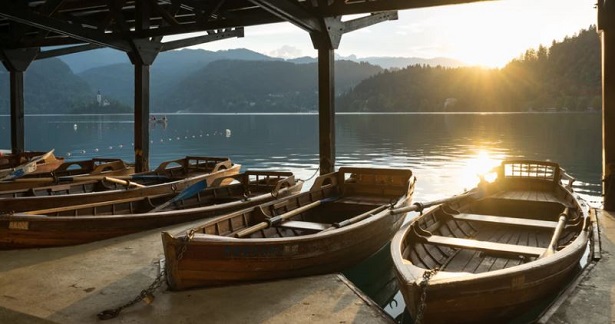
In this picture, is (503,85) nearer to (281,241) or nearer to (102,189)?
(102,189)

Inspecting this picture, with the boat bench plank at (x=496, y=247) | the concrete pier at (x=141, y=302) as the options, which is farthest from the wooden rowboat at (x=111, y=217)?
the boat bench plank at (x=496, y=247)

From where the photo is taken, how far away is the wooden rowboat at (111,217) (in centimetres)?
808

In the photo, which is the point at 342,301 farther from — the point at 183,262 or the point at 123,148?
the point at 123,148

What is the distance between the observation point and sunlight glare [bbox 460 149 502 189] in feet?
72.8

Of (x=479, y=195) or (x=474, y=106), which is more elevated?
(x=474, y=106)

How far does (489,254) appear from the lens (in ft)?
23.6

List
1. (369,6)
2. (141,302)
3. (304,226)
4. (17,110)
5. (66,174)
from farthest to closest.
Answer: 1. (17,110)
2. (66,174)
3. (369,6)
4. (304,226)
5. (141,302)

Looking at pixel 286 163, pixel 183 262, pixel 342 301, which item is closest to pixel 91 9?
pixel 183 262

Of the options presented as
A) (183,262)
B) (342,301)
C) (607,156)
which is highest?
(607,156)

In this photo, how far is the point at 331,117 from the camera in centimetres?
1260

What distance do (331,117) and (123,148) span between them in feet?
113

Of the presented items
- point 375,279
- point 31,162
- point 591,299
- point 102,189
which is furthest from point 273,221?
point 31,162

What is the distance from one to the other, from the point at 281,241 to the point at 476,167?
22.6m

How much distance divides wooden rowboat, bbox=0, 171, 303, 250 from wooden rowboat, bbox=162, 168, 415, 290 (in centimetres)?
148
